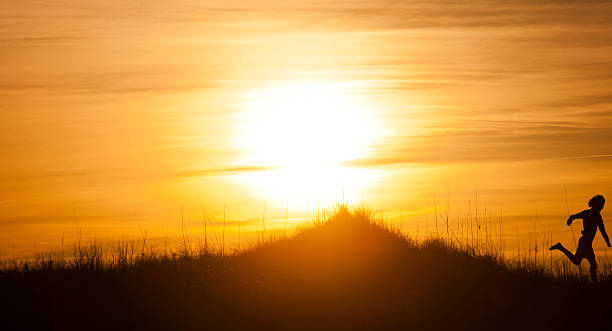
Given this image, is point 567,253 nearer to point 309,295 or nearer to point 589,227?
point 589,227

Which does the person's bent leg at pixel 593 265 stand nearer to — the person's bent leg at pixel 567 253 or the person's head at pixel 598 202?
the person's bent leg at pixel 567 253

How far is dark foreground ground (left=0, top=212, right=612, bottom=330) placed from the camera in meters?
13.1

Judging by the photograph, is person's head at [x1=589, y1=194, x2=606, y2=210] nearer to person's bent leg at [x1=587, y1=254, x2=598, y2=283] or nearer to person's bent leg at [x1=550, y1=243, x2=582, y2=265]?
person's bent leg at [x1=550, y1=243, x2=582, y2=265]

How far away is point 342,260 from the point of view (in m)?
16.2

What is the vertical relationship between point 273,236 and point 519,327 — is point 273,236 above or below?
above

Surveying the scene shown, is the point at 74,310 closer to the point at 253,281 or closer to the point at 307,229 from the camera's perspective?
the point at 253,281

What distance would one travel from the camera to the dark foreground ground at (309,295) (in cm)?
1310

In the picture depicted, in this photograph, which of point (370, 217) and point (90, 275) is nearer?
point (90, 275)

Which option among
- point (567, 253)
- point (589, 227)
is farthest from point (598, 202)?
point (567, 253)

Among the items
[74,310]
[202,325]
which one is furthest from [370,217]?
[74,310]

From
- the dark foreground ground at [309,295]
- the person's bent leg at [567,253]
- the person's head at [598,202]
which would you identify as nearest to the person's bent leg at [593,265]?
the person's bent leg at [567,253]

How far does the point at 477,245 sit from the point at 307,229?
3.84m

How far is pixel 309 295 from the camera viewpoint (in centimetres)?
1432

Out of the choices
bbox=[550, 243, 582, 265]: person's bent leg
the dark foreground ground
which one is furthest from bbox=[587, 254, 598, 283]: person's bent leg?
the dark foreground ground
